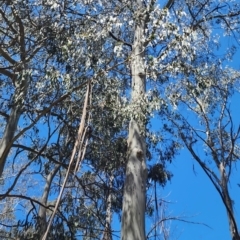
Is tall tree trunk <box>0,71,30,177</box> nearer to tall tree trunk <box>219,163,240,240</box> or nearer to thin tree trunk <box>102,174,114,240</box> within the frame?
thin tree trunk <box>102,174,114,240</box>

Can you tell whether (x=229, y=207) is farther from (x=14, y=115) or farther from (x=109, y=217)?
(x=14, y=115)

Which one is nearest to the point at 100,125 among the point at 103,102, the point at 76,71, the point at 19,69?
the point at 103,102

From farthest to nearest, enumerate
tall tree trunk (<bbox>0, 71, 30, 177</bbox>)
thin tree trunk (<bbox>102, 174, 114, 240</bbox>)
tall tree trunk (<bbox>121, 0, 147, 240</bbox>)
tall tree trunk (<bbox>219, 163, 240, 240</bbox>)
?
tall tree trunk (<bbox>219, 163, 240, 240</bbox>), thin tree trunk (<bbox>102, 174, 114, 240</bbox>), tall tree trunk (<bbox>0, 71, 30, 177</bbox>), tall tree trunk (<bbox>121, 0, 147, 240</bbox>)

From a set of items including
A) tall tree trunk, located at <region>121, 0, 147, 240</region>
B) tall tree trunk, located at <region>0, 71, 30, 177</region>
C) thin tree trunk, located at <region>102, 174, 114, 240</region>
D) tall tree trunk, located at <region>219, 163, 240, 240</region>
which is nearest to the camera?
tall tree trunk, located at <region>121, 0, 147, 240</region>

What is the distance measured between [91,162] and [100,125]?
1204 mm

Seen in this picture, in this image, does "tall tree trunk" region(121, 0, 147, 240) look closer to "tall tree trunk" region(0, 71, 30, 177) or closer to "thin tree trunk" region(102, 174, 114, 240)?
"thin tree trunk" region(102, 174, 114, 240)

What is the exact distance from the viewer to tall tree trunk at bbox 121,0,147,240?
4961 millimetres

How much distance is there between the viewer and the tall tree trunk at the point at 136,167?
4.96m

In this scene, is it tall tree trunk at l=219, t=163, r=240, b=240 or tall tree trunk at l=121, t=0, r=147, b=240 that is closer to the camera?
tall tree trunk at l=121, t=0, r=147, b=240

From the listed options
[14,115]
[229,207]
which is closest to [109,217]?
[229,207]

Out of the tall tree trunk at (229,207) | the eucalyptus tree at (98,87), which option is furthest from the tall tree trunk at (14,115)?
the tall tree trunk at (229,207)

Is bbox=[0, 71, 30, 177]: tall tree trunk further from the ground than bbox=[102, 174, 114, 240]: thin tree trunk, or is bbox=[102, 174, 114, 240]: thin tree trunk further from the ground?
bbox=[0, 71, 30, 177]: tall tree trunk

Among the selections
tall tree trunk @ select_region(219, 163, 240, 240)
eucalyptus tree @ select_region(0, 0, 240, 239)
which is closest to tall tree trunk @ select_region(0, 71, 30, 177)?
eucalyptus tree @ select_region(0, 0, 240, 239)

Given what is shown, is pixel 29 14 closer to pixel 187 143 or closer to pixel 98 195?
pixel 98 195
